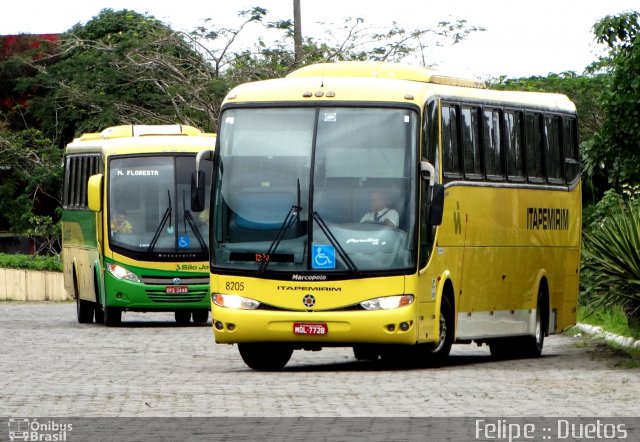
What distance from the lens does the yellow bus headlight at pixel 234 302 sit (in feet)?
61.9

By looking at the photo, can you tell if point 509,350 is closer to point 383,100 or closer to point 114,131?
point 383,100

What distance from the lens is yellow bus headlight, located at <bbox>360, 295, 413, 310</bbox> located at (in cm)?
1850

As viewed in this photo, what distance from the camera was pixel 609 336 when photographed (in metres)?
24.4

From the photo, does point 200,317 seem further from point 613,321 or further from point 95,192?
point 613,321

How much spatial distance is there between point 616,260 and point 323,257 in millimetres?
3787

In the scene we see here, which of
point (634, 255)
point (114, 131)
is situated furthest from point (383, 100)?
point (114, 131)

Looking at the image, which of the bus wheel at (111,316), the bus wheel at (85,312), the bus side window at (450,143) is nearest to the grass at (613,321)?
the bus side window at (450,143)

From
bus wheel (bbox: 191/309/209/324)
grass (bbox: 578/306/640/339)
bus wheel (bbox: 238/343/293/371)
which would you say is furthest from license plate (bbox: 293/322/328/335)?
bus wheel (bbox: 191/309/209/324)

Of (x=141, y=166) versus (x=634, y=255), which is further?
(x=141, y=166)

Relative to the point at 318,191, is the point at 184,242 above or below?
below

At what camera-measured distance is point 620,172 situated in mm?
24594

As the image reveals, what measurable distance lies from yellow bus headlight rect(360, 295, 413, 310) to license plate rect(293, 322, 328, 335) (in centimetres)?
49

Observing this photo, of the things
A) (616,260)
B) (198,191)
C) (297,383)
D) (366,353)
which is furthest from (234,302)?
(616,260)

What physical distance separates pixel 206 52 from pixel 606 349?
24.2 meters
